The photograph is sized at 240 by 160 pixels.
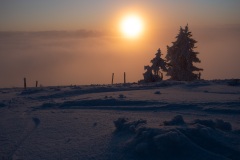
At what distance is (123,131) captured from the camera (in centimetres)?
666

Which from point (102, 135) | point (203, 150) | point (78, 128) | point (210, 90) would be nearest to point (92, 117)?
point (78, 128)

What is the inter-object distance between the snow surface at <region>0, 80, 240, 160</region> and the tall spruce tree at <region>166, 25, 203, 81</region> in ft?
67.0

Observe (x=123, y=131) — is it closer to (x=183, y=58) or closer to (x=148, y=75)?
(x=148, y=75)

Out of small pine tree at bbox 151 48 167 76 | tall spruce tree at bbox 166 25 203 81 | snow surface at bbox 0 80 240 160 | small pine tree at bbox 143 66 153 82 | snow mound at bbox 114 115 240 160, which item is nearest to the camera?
snow mound at bbox 114 115 240 160

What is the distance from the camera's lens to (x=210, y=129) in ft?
19.9

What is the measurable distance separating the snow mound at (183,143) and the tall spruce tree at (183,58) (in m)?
24.9

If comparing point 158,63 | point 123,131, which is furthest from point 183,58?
point 123,131

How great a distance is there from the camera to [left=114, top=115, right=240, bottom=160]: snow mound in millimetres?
5398

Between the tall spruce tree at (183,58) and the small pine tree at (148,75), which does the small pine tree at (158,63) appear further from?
the tall spruce tree at (183,58)

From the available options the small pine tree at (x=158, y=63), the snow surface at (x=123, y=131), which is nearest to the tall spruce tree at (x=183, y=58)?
the small pine tree at (x=158, y=63)

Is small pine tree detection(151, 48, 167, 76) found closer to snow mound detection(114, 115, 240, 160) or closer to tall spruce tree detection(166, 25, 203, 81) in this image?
tall spruce tree detection(166, 25, 203, 81)

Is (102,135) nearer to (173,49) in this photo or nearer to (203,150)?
(203,150)

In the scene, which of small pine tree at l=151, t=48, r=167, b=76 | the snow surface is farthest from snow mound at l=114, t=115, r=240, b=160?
small pine tree at l=151, t=48, r=167, b=76

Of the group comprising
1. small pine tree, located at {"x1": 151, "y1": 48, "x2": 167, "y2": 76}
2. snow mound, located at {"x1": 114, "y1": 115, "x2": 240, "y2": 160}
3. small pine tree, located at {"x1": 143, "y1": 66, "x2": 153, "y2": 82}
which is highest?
small pine tree, located at {"x1": 151, "y1": 48, "x2": 167, "y2": 76}
